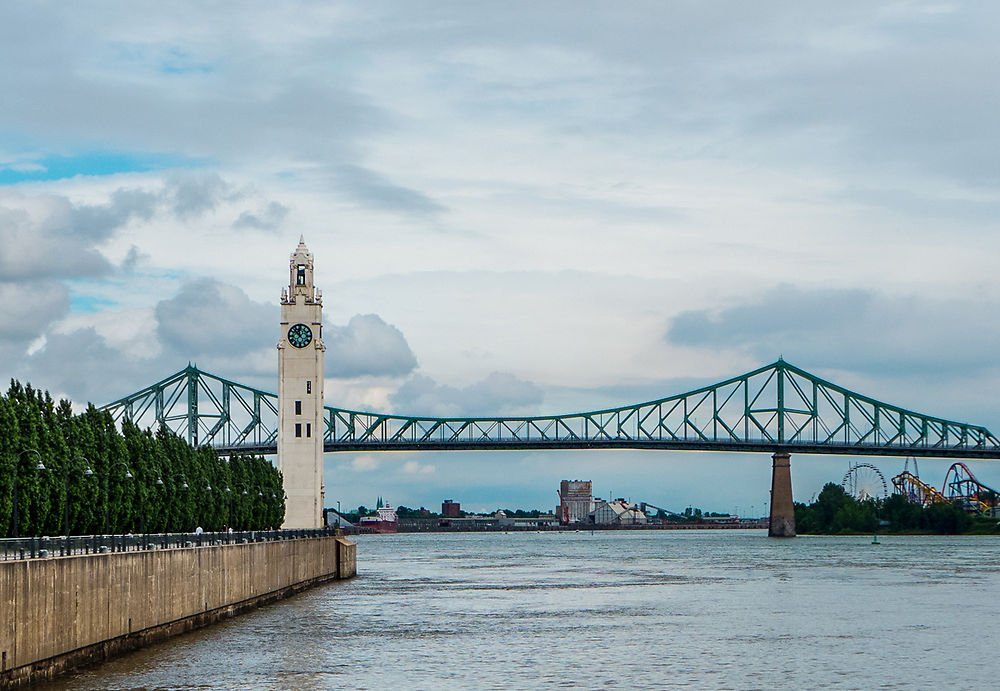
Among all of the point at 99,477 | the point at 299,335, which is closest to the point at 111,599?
the point at 99,477

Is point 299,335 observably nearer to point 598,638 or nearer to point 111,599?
point 598,638

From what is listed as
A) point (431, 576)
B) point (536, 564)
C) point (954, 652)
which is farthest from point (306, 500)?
point (954, 652)

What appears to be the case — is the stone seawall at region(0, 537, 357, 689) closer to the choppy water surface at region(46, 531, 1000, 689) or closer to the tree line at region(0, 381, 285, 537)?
the choppy water surface at region(46, 531, 1000, 689)

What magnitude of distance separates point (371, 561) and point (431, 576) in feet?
102

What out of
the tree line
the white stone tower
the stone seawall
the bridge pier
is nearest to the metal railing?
the stone seawall

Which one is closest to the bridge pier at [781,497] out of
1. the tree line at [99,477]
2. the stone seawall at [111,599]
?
the tree line at [99,477]

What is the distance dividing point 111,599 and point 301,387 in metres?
55.9

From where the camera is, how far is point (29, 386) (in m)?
51.2

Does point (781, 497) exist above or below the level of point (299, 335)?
below

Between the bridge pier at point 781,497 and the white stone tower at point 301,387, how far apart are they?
82740 mm

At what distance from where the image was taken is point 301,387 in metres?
92.9

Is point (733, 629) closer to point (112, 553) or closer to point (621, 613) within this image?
point (621, 613)

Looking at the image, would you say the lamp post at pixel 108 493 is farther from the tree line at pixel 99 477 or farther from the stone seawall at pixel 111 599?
the stone seawall at pixel 111 599

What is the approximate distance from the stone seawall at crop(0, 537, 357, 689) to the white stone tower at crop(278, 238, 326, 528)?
31.1 metres
